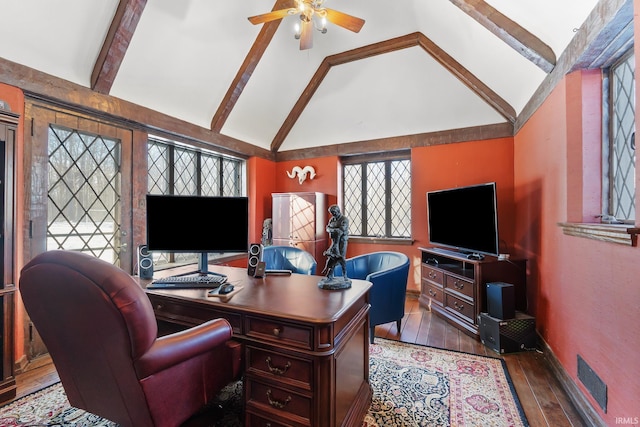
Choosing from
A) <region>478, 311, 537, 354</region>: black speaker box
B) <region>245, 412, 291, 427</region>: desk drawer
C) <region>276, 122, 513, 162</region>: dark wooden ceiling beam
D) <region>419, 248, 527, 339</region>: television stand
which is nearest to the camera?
<region>245, 412, 291, 427</region>: desk drawer

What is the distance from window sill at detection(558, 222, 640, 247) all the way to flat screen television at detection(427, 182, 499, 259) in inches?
29.2

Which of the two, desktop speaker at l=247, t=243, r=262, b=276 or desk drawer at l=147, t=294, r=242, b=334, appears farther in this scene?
desktop speaker at l=247, t=243, r=262, b=276

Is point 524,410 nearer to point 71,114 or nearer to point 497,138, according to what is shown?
point 497,138

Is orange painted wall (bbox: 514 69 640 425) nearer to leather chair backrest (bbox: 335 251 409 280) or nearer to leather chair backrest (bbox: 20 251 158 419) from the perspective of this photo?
leather chair backrest (bbox: 335 251 409 280)

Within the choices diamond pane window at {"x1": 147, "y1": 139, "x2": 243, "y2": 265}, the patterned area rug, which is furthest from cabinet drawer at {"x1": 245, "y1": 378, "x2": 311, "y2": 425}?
diamond pane window at {"x1": 147, "y1": 139, "x2": 243, "y2": 265}

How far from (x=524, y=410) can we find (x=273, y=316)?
1.74 metres

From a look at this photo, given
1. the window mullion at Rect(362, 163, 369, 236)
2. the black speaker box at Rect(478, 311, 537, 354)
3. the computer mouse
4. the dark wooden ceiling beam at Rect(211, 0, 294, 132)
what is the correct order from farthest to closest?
the window mullion at Rect(362, 163, 369, 236) < the dark wooden ceiling beam at Rect(211, 0, 294, 132) < the black speaker box at Rect(478, 311, 537, 354) < the computer mouse

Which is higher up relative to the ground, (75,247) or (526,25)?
(526,25)

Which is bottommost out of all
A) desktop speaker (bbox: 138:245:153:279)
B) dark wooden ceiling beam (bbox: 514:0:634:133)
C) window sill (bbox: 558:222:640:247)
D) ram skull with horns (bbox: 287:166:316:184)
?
desktop speaker (bbox: 138:245:153:279)

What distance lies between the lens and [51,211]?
2488 mm

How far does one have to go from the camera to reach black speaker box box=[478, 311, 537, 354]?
2.43 m

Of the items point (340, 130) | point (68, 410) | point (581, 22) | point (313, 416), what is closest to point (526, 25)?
point (581, 22)

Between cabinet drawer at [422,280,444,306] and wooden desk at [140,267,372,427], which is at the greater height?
wooden desk at [140,267,372,427]

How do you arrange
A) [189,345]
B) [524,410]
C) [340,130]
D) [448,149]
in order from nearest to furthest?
[189,345] < [524,410] < [448,149] < [340,130]
